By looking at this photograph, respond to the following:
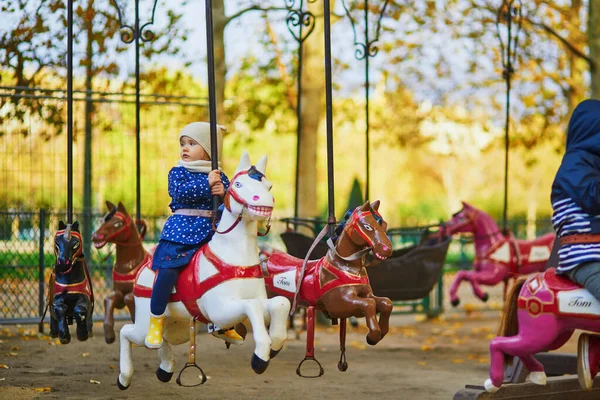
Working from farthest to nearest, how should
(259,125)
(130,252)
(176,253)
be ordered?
(259,125), (130,252), (176,253)

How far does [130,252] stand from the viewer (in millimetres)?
8555

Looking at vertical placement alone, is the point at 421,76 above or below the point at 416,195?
above

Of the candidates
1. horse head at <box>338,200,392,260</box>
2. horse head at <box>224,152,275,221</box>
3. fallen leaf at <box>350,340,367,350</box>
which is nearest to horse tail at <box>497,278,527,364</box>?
horse head at <box>338,200,392,260</box>

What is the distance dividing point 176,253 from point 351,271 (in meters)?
1.18

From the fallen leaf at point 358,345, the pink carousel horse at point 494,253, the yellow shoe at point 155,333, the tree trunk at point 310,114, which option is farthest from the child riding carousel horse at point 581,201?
the tree trunk at point 310,114

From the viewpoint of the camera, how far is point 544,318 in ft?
17.5

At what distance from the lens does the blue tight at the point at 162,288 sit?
573cm

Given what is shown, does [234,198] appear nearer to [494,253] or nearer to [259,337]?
[259,337]

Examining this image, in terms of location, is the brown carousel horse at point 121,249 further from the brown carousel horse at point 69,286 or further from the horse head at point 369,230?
the horse head at point 369,230

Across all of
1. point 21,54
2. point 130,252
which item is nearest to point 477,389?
point 130,252

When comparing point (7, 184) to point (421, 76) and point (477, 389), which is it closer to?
point (477, 389)

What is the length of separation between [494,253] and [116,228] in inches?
201

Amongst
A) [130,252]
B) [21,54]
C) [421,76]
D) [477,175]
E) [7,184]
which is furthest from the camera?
[477,175]

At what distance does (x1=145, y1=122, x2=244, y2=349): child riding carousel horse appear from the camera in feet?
18.8
